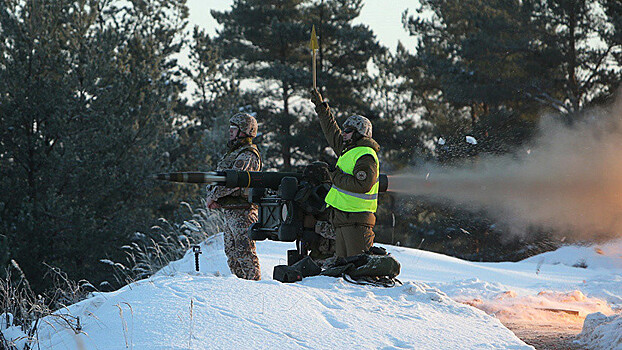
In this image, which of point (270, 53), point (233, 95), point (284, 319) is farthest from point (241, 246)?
point (270, 53)

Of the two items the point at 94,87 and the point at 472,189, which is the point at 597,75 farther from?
the point at 94,87

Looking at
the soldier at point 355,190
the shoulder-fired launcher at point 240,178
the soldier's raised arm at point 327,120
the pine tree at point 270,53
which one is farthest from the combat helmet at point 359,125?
the pine tree at point 270,53

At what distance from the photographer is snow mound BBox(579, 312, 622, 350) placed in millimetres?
5988

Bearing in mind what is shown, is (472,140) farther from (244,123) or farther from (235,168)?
(235,168)

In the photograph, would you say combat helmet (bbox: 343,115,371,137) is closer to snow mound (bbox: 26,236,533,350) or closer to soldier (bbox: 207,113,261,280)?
soldier (bbox: 207,113,261,280)

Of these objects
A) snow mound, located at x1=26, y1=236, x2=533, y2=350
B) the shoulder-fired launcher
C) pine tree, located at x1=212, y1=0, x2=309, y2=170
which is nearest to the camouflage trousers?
the shoulder-fired launcher

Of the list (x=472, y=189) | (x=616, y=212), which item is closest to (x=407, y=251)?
(x=472, y=189)

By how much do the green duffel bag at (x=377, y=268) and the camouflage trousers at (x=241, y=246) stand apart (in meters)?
1.29

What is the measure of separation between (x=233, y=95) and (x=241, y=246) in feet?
64.5

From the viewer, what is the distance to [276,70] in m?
28.4

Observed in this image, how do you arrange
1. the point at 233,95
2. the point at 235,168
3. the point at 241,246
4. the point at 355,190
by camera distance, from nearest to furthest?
the point at 355,190
the point at 235,168
the point at 241,246
the point at 233,95

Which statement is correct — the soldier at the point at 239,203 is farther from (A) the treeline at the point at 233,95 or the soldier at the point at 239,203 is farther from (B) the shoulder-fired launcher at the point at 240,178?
(A) the treeline at the point at 233,95

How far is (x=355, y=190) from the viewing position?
715 centimetres

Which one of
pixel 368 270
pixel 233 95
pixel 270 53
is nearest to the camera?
pixel 368 270
